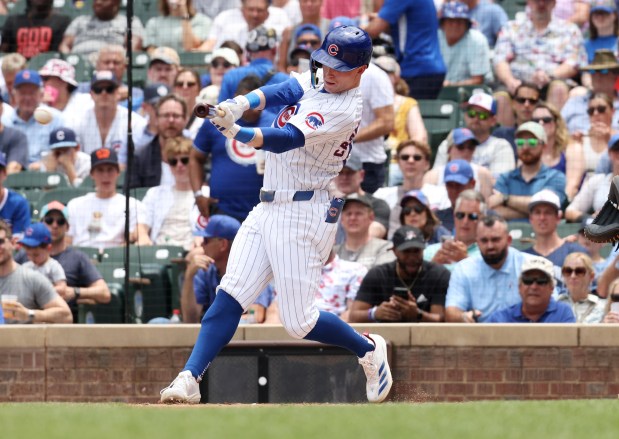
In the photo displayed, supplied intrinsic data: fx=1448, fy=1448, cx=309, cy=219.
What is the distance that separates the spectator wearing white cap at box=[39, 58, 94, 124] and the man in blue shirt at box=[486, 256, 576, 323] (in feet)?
16.4

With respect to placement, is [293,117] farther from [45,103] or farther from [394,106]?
[45,103]

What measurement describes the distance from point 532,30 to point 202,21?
126 inches

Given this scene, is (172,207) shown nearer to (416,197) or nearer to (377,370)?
(416,197)

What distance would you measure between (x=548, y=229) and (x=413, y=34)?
104 inches

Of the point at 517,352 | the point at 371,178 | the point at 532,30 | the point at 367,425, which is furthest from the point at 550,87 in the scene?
the point at 367,425

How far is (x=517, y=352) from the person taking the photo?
354 inches

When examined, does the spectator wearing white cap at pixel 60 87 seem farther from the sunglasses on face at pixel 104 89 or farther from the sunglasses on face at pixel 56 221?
the sunglasses on face at pixel 56 221

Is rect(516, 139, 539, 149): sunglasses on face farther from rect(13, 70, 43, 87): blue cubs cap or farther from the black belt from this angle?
rect(13, 70, 43, 87): blue cubs cap

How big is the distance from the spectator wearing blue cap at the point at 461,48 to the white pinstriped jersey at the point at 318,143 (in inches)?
213

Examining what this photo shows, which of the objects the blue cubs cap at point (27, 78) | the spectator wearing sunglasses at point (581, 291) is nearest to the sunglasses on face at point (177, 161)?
the blue cubs cap at point (27, 78)

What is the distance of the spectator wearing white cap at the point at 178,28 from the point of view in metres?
13.7

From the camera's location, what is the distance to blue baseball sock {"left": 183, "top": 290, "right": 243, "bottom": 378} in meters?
7.30

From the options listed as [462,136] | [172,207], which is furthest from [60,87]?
[462,136]

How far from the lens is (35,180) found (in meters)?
12.0
